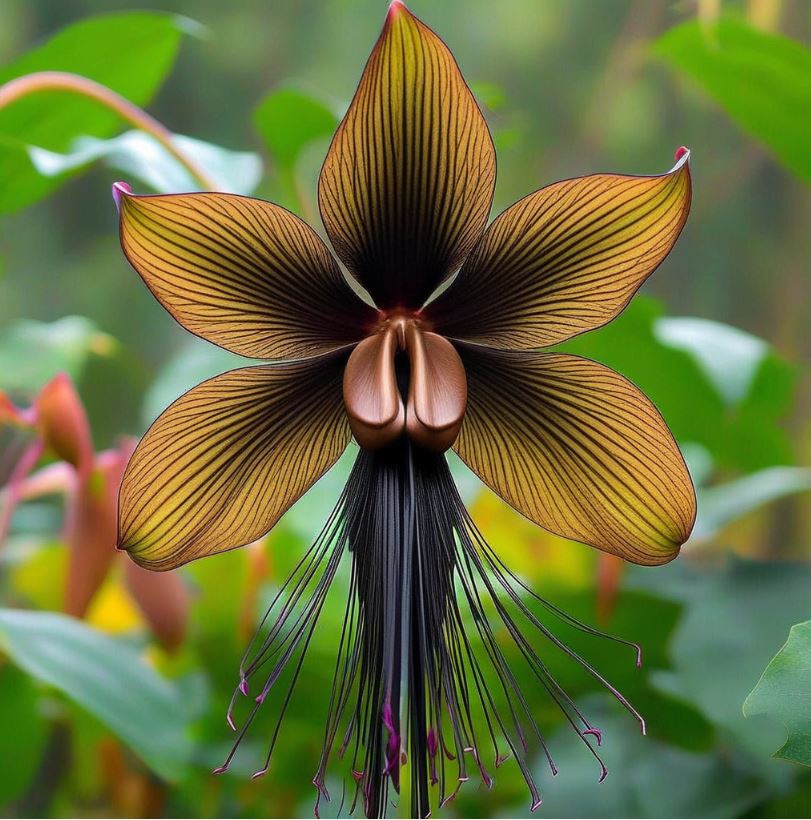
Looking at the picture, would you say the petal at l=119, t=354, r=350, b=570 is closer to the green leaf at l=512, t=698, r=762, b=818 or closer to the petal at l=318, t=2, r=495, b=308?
the petal at l=318, t=2, r=495, b=308

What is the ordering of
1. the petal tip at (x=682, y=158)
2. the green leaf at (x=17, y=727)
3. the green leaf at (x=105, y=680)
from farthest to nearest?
1. the green leaf at (x=17, y=727)
2. the green leaf at (x=105, y=680)
3. the petal tip at (x=682, y=158)

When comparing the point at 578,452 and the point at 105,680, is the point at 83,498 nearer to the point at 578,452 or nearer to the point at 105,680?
the point at 105,680

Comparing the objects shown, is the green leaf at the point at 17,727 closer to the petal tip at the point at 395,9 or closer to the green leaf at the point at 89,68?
the green leaf at the point at 89,68

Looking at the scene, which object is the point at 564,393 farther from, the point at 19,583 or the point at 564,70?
the point at 564,70

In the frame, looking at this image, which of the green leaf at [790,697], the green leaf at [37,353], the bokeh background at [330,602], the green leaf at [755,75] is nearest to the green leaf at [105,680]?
the bokeh background at [330,602]

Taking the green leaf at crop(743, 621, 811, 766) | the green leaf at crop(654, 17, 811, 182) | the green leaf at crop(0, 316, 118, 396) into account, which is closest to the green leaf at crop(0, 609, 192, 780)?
the green leaf at crop(0, 316, 118, 396)

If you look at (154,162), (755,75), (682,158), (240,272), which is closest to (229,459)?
(240,272)
